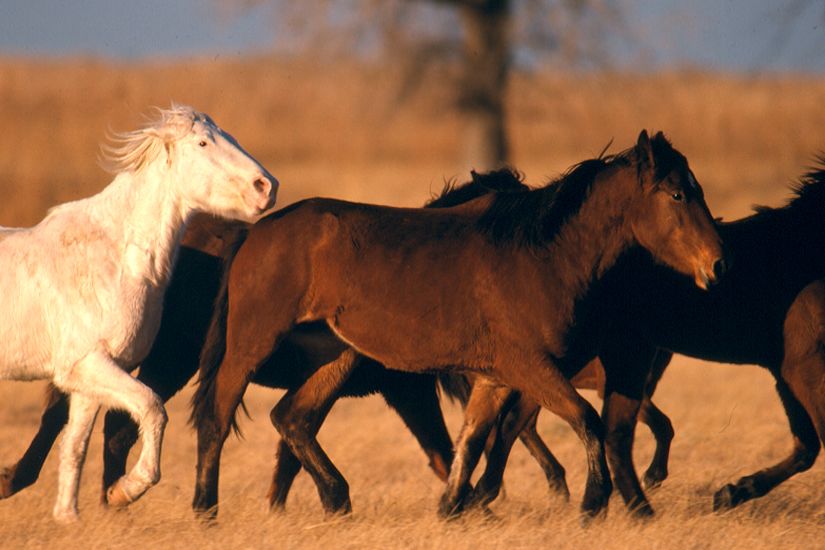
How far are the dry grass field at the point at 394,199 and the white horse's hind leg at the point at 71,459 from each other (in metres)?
0.10

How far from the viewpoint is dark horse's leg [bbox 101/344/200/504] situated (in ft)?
24.3

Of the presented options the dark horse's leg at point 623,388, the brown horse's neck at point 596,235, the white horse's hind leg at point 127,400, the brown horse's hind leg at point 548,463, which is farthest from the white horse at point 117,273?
the brown horse's hind leg at point 548,463

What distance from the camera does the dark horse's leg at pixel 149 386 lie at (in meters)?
7.41

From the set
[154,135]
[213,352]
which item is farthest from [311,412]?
[154,135]

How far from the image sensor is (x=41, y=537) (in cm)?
629

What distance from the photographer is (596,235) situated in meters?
6.76

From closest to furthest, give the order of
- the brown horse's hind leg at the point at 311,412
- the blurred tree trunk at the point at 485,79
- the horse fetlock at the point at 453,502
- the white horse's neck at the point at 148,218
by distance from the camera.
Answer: the white horse's neck at the point at 148,218
the horse fetlock at the point at 453,502
the brown horse's hind leg at the point at 311,412
the blurred tree trunk at the point at 485,79

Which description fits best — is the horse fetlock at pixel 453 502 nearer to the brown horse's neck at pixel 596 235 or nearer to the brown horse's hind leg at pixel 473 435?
the brown horse's hind leg at pixel 473 435

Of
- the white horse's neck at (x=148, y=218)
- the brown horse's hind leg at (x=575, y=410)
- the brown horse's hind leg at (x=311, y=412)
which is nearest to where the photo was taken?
the brown horse's hind leg at (x=575, y=410)

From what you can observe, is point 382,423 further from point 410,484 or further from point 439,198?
point 439,198

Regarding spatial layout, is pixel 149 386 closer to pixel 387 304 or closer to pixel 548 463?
pixel 387 304

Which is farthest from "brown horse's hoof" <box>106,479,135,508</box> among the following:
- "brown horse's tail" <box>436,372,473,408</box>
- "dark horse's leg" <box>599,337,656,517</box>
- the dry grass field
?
"dark horse's leg" <box>599,337,656,517</box>

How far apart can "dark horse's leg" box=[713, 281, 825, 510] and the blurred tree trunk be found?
650 inches

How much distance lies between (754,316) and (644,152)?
1.25 metres
